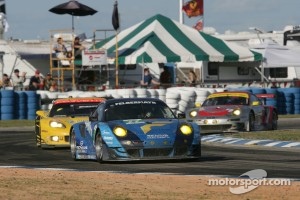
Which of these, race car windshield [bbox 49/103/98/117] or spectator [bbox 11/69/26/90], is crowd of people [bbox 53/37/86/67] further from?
race car windshield [bbox 49/103/98/117]

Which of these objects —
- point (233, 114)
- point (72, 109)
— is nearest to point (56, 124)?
point (72, 109)

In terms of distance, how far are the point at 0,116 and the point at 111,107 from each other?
17.9 meters

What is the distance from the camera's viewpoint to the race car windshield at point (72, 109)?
21.6m

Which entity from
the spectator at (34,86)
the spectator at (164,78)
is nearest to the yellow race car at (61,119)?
the spectator at (34,86)

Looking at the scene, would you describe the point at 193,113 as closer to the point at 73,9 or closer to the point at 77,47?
the point at 73,9

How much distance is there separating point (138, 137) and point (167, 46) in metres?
25.2

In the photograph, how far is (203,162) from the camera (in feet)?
52.6

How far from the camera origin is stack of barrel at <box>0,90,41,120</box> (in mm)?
34156

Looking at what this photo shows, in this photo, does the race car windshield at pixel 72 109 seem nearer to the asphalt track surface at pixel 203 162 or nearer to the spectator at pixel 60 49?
the asphalt track surface at pixel 203 162

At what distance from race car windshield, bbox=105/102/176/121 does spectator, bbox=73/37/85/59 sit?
80.4ft

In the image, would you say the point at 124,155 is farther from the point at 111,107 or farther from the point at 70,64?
the point at 70,64

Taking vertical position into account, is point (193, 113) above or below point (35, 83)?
below

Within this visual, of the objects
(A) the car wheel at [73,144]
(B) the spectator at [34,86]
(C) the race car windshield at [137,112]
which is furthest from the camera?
(B) the spectator at [34,86]

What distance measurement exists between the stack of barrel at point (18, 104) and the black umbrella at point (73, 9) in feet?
21.4
